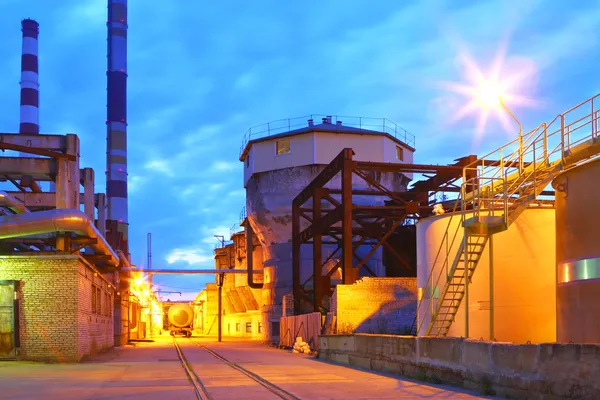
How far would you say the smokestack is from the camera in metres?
76.9

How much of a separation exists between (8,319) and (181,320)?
45361 mm

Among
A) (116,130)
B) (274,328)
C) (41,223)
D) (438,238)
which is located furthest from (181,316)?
(438,238)

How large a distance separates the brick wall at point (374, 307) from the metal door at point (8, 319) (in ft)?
44.2

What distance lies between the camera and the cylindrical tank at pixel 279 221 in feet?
165

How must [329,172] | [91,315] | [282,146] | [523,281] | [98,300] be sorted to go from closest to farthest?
[523,281] → [91,315] → [98,300] → [329,172] → [282,146]

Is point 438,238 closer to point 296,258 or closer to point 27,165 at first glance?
point 27,165

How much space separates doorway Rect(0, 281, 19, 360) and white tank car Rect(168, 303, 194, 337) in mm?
44932

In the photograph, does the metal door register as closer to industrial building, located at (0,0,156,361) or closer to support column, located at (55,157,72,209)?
industrial building, located at (0,0,156,361)

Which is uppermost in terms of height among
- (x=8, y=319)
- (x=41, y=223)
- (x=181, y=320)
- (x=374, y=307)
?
(x=41, y=223)

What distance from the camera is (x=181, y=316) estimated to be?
6719 cm

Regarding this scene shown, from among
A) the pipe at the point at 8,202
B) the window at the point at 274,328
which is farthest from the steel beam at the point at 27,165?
the window at the point at 274,328

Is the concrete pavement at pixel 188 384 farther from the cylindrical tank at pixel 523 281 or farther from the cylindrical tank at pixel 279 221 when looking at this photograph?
the cylindrical tank at pixel 279 221

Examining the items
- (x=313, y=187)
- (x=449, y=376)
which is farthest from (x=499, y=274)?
(x=313, y=187)

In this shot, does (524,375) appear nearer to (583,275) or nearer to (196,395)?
(583,275)
